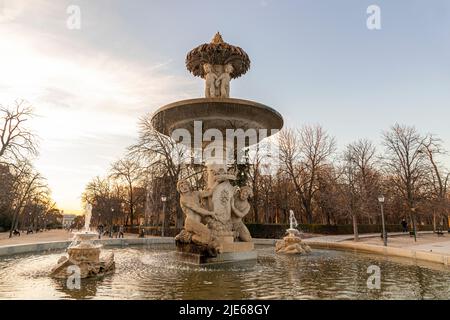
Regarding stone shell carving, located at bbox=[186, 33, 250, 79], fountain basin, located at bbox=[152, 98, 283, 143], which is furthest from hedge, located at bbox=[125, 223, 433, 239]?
fountain basin, located at bbox=[152, 98, 283, 143]

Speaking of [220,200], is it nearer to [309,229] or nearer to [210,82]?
[210,82]

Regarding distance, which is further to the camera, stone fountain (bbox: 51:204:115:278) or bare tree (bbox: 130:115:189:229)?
bare tree (bbox: 130:115:189:229)

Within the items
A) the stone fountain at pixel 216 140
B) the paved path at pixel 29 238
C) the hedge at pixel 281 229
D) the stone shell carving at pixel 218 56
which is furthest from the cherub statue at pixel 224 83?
the hedge at pixel 281 229

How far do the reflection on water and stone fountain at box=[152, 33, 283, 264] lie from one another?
90cm

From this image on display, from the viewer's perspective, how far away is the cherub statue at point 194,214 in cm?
991

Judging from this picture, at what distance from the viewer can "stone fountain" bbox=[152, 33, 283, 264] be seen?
1002cm

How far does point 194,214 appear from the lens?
10.3 metres

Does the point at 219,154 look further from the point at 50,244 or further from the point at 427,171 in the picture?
the point at 427,171

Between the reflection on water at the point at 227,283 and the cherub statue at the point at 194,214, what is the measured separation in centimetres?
107

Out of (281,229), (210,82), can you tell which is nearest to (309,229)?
(281,229)

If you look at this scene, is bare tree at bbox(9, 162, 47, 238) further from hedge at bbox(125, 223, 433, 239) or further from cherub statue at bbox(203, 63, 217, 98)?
cherub statue at bbox(203, 63, 217, 98)

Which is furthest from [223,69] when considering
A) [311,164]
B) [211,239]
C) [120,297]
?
[311,164]

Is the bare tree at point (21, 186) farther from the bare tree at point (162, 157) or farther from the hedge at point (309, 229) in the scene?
the hedge at point (309, 229)

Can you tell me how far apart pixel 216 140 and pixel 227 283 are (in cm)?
601
